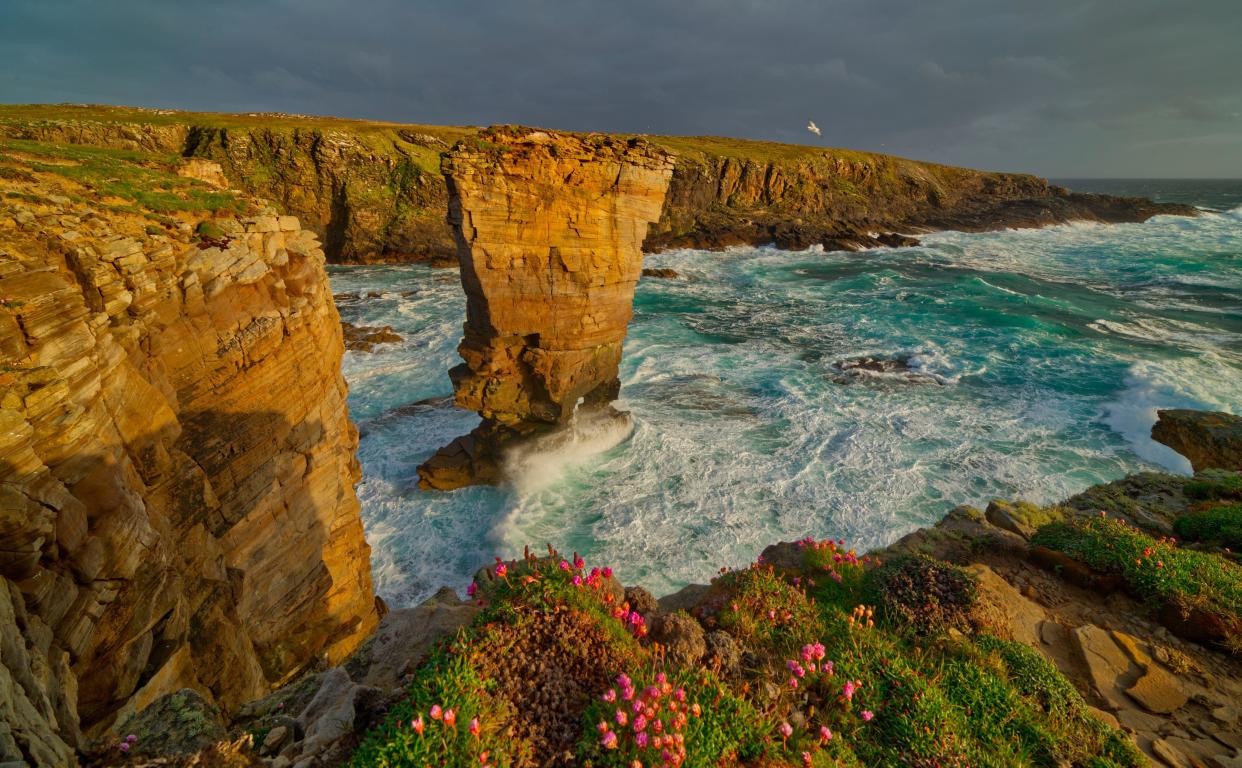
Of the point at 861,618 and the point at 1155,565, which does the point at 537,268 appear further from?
the point at 1155,565

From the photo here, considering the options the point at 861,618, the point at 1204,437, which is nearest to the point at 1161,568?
the point at 861,618

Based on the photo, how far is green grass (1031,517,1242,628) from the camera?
6.63m

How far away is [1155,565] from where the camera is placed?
23.1ft

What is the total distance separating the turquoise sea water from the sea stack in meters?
2.40

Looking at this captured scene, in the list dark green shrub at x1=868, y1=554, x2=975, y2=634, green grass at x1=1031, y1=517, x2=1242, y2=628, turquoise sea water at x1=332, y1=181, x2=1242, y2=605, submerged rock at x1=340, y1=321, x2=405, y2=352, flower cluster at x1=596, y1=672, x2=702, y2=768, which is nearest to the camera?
flower cluster at x1=596, y1=672, x2=702, y2=768

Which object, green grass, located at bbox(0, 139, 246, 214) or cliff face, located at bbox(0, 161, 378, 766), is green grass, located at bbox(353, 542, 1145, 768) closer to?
cliff face, located at bbox(0, 161, 378, 766)

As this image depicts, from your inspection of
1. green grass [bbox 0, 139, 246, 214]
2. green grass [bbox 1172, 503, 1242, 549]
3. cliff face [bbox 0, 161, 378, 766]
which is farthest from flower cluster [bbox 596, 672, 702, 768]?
green grass [bbox 0, 139, 246, 214]

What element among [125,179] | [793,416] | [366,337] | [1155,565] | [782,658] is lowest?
[793,416]

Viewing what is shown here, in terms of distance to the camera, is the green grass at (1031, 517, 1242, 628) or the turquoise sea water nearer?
the green grass at (1031, 517, 1242, 628)

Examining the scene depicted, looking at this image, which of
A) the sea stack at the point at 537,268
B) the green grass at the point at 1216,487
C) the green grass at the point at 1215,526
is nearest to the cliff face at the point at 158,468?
the sea stack at the point at 537,268

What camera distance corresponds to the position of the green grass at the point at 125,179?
8273mm

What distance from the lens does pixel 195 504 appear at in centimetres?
773

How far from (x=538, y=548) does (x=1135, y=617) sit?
12.9 metres

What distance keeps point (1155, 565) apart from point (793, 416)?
1560cm
